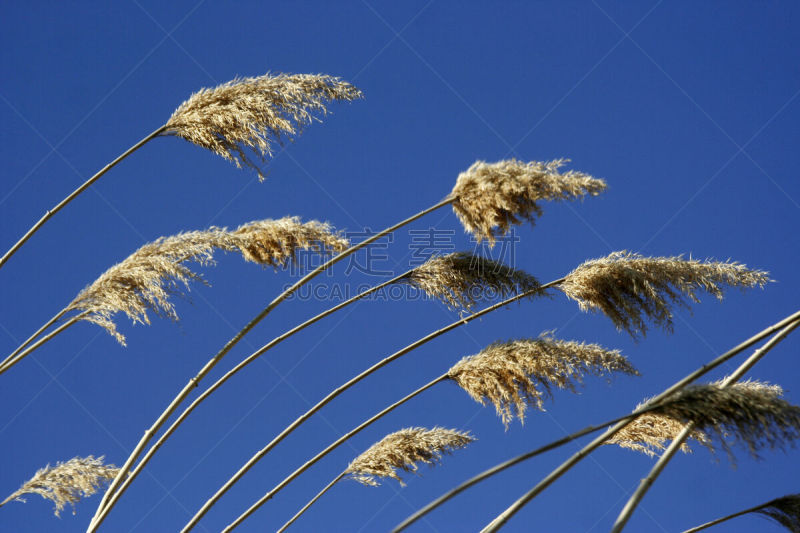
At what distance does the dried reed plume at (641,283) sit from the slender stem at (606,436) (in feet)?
2.61

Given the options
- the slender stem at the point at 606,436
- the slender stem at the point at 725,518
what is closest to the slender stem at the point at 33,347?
the slender stem at the point at 606,436

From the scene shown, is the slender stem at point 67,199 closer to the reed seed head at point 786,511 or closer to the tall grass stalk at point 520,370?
the tall grass stalk at point 520,370

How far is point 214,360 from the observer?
3.60 m

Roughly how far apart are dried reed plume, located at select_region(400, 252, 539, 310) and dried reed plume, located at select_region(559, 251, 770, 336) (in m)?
0.26

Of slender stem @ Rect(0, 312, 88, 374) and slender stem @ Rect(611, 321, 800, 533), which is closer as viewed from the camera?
slender stem @ Rect(611, 321, 800, 533)

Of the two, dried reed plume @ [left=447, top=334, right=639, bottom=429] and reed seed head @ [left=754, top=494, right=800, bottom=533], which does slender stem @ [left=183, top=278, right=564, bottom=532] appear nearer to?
dried reed plume @ [left=447, top=334, right=639, bottom=429]

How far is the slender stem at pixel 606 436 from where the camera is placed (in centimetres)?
262

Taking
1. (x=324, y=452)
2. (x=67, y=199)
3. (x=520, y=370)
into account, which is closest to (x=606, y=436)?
(x=520, y=370)

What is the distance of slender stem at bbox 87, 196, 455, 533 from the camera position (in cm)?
350

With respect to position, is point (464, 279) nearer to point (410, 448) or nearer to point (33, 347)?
point (410, 448)

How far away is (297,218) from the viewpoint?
371 cm

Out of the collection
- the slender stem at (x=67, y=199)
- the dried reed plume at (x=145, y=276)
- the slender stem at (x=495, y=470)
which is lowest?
the slender stem at (x=495, y=470)

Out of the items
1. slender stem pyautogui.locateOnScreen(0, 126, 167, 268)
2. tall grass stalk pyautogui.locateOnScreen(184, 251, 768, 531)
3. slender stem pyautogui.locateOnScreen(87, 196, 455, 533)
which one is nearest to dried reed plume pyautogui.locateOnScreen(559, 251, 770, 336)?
tall grass stalk pyautogui.locateOnScreen(184, 251, 768, 531)

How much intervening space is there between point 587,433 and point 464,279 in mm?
1451
